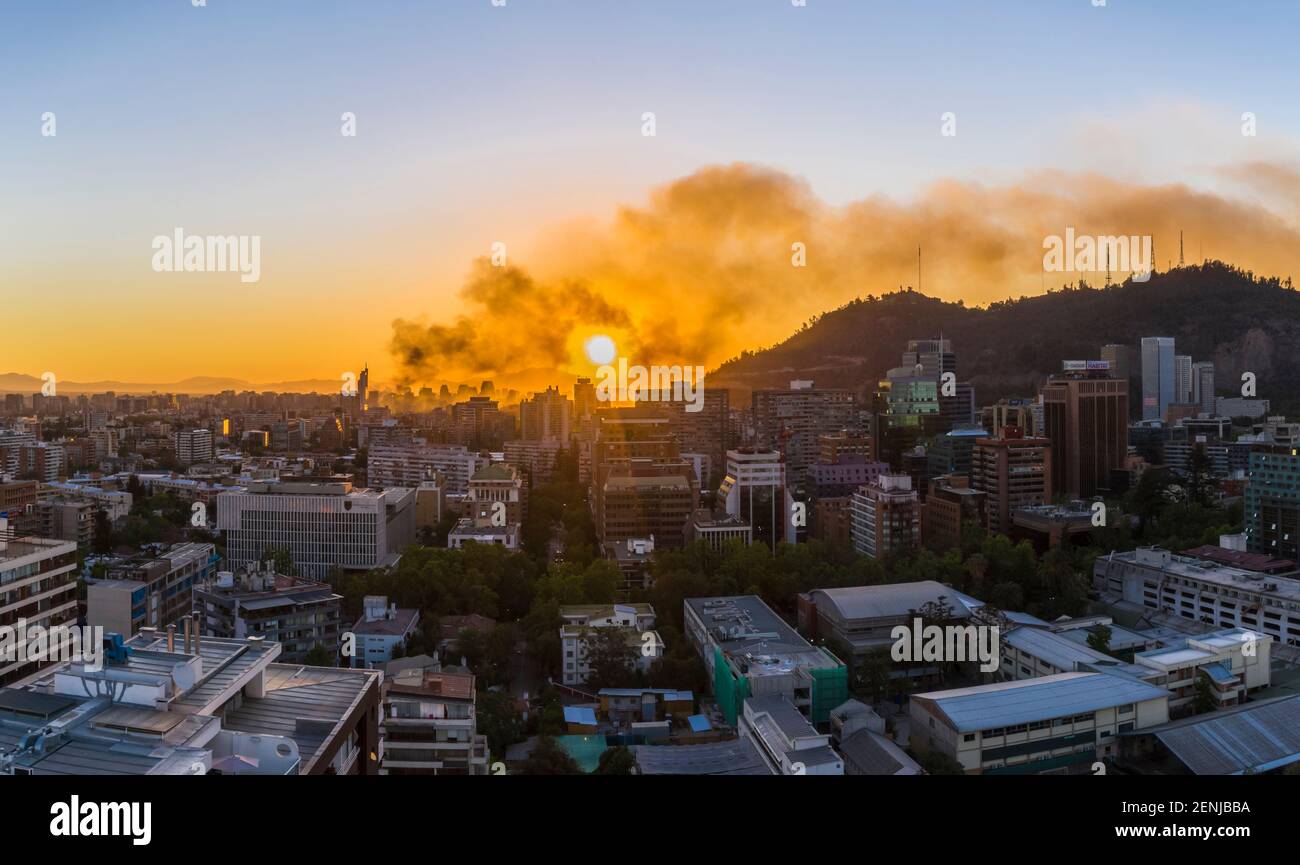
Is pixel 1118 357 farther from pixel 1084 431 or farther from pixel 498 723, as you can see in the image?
pixel 498 723

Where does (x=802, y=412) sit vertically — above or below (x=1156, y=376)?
below

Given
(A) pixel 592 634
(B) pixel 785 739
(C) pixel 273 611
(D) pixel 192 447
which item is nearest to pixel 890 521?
(A) pixel 592 634

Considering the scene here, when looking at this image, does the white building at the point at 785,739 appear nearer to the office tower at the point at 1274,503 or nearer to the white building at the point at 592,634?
the white building at the point at 592,634

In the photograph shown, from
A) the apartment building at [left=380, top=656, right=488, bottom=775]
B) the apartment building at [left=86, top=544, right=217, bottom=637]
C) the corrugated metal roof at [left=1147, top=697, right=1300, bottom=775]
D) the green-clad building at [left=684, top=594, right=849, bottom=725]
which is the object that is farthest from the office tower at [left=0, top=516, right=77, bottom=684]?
the corrugated metal roof at [left=1147, top=697, right=1300, bottom=775]

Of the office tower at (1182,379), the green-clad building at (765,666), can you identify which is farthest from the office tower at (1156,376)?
the green-clad building at (765,666)

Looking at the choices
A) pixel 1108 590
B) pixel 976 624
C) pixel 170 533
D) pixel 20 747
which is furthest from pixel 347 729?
pixel 170 533

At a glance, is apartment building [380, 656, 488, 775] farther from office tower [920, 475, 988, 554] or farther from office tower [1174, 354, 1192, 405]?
office tower [1174, 354, 1192, 405]
